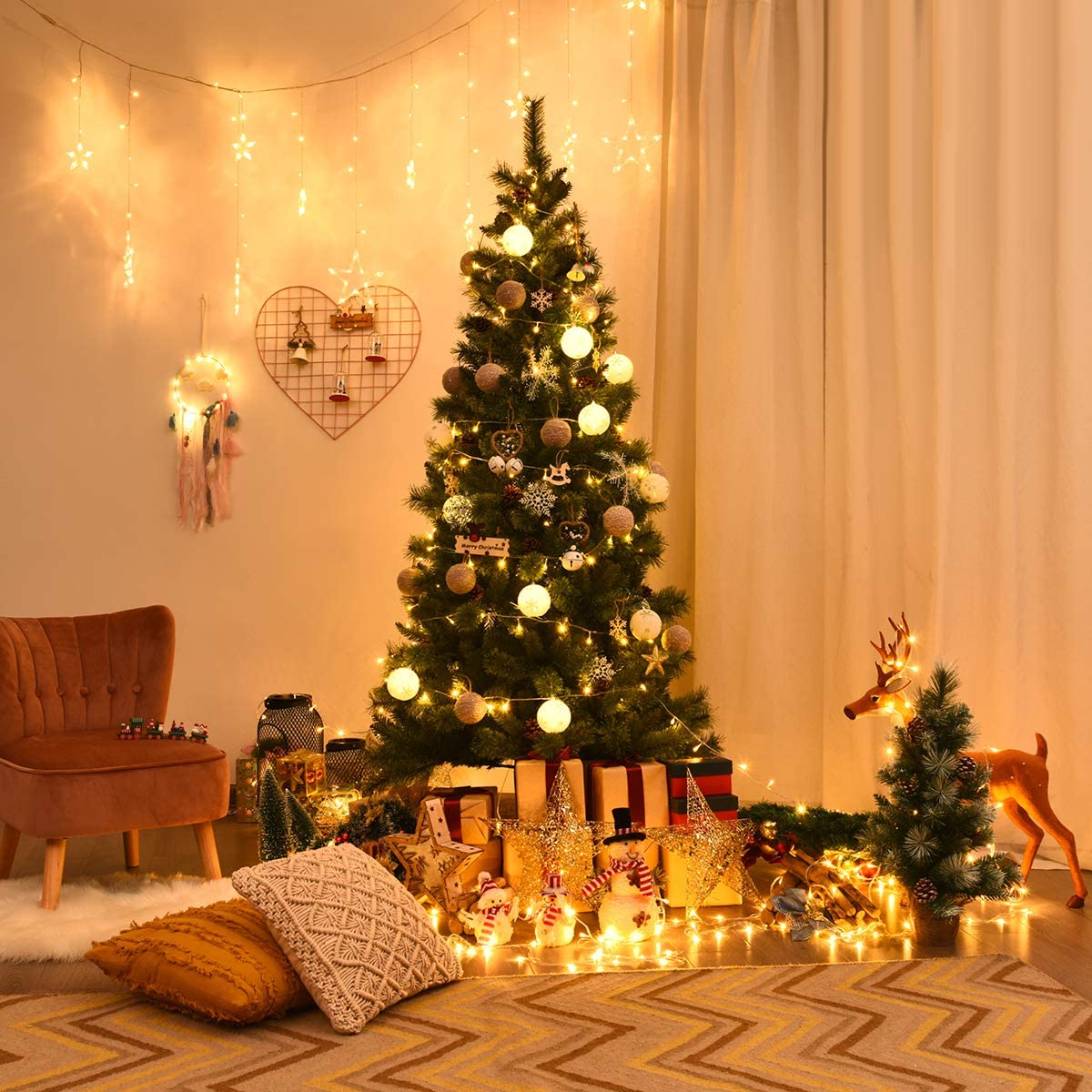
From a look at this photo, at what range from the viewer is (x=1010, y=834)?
341 centimetres

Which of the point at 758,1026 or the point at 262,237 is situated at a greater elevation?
the point at 262,237

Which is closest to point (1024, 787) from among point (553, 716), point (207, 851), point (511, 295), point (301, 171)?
point (553, 716)

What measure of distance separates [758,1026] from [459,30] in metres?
3.76

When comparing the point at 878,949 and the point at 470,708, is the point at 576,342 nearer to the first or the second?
Result: the point at 470,708

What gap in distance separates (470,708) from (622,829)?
52 centimetres

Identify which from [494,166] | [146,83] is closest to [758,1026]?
[494,166]

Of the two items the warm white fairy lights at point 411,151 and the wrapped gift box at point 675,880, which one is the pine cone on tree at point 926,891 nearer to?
the wrapped gift box at point 675,880

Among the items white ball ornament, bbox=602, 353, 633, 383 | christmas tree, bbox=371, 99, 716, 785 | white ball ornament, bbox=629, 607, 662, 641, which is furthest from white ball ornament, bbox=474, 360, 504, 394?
white ball ornament, bbox=629, 607, 662, 641

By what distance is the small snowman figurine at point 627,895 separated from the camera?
2.49 metres

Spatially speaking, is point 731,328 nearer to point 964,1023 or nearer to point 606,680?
point 606,680

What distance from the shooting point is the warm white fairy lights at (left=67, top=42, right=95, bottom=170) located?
13.8 feet

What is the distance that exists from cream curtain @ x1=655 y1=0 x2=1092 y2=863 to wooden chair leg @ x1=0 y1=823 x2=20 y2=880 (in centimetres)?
224

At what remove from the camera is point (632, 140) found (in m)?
4.18

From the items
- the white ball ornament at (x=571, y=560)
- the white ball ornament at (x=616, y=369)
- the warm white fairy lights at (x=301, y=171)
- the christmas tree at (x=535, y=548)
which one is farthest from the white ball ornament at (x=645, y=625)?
the warm white fairy lights at (x=301, y=171)
